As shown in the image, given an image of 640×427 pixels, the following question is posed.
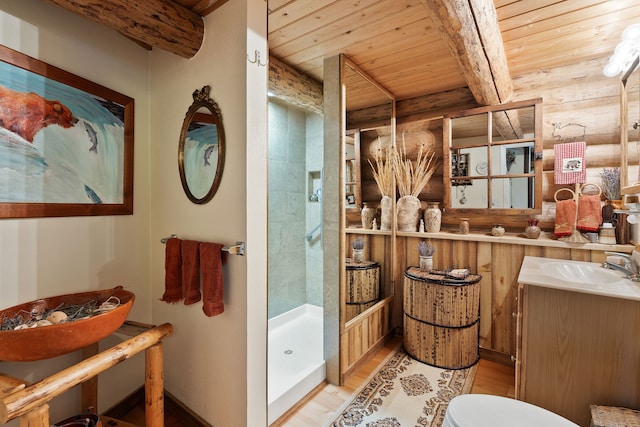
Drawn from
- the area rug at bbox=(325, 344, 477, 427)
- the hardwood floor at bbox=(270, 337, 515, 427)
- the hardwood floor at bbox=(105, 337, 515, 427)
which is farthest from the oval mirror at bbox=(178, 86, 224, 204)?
the area rug at bbox=(325, 344, 477, 427)

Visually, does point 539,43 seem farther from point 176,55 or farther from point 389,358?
point 389,358

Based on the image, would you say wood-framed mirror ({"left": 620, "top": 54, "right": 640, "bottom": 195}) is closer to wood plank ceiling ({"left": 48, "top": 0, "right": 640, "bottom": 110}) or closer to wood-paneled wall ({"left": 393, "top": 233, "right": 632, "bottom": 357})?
wood plank ceiling ({"left": 48, "top": 0, "right": 640, "bottom": 110})

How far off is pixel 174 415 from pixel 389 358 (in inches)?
63.9

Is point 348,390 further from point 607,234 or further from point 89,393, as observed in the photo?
point 607,234

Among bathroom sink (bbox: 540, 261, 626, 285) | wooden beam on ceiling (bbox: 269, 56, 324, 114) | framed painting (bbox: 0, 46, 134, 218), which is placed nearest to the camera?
framed painting (bbox: 0, 46, 134, 218)

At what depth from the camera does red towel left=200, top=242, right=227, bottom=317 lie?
139 cm

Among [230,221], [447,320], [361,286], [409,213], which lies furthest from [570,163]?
[230,221]

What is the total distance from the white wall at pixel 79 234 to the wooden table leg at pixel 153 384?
532mm

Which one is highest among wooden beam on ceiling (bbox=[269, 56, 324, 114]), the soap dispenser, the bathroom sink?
wooden beam on ceiling (bbox=[269, 56, 324, 114])

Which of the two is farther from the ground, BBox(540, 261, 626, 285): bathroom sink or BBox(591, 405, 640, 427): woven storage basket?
BBox(540, 261, 626, 285): bathroom sink

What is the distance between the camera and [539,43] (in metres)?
1.90

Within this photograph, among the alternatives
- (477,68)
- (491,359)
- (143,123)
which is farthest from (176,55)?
(491,359)

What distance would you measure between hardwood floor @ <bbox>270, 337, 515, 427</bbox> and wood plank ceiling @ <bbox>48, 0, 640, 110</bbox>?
2.16m

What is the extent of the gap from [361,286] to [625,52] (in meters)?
2.28
